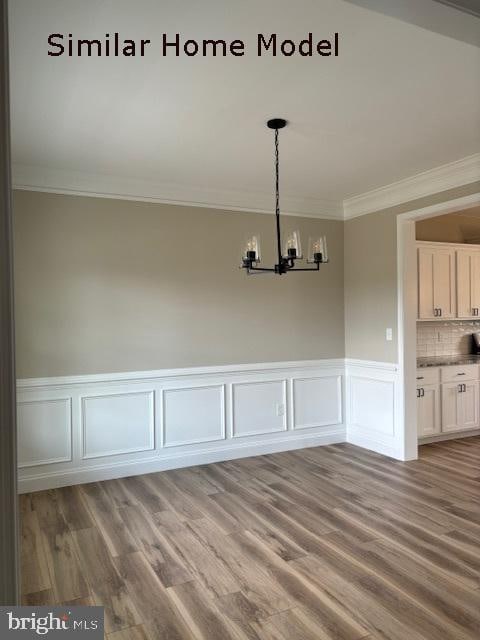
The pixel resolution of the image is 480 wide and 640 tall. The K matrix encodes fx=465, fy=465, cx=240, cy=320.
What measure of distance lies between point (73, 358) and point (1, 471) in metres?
3.59

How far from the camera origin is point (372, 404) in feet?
16.2

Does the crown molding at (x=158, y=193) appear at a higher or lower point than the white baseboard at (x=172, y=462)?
higher

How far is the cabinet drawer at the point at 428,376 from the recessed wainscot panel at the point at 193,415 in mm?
2118

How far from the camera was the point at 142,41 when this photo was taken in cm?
217

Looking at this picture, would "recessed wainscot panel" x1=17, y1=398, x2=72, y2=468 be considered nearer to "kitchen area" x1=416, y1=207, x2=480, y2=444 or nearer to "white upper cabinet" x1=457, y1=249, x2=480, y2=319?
"kitchen area" x1=416, y1=207, x2=480, y2=444

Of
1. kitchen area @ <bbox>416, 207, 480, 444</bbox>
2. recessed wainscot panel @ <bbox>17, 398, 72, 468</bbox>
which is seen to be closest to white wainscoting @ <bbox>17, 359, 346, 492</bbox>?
recessed wainscot panel @ <bbox>17, 398, 72, 468</bbox>

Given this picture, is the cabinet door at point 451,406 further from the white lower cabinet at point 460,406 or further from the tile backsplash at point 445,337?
the tile backsplash at point 445,337

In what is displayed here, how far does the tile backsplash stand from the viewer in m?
5.73

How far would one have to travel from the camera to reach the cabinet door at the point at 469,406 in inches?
206

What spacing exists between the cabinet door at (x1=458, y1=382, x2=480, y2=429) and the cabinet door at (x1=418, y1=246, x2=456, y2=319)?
0.86 meters

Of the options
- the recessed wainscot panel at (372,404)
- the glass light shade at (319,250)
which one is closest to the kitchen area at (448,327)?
the recessed wainscot panel at (372,404)

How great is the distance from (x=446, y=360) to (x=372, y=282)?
4.52ft

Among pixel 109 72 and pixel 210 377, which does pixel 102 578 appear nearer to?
pixel 210 377

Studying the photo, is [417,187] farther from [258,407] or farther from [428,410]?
[258,407]
